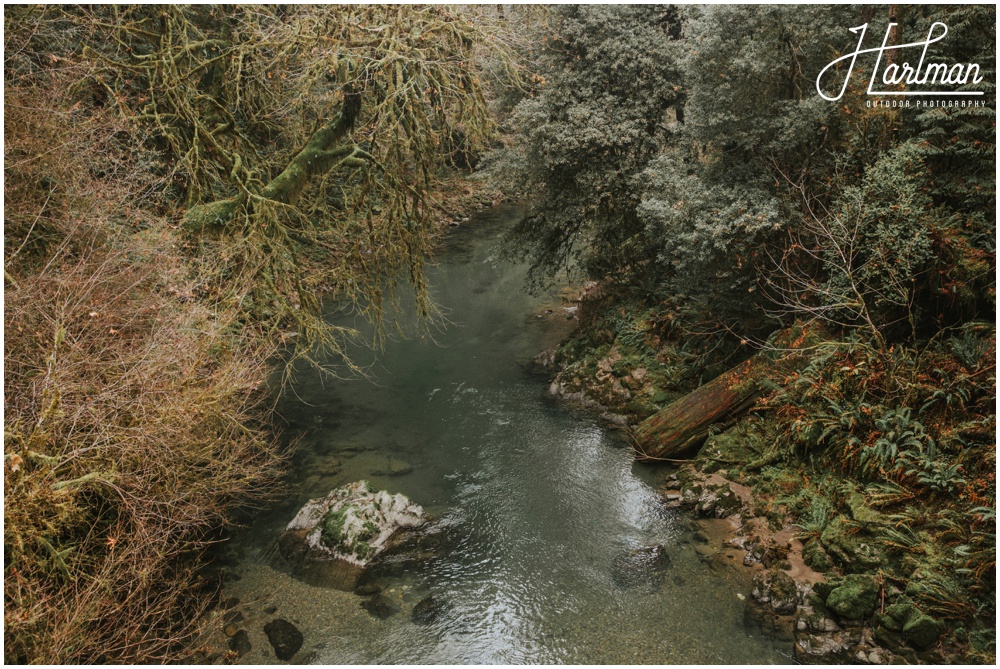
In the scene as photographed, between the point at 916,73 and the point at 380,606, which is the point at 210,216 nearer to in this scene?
the point at 380,606

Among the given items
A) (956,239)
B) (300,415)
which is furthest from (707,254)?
(300,415)

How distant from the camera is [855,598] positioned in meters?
6.46

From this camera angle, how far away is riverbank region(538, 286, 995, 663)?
239 inches

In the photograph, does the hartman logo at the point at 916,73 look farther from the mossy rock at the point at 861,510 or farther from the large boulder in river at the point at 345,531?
the large boulder in river at the point at 345,531

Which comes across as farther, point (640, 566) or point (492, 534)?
point (492, 534)

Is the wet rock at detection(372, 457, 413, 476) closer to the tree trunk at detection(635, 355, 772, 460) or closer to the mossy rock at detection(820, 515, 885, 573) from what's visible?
the tree trunk at detection(635, 355, 772, 460)

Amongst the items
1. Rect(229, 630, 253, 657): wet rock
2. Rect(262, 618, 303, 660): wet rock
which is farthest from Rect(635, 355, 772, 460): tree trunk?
Rect(229, 630, 253, 657): wet rock

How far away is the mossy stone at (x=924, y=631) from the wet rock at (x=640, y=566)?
2615 mm

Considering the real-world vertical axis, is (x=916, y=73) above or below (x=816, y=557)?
above

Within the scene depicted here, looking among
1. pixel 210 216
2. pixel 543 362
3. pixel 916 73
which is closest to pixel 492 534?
pixel 543 362

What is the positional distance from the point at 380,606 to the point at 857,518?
607 centimetres

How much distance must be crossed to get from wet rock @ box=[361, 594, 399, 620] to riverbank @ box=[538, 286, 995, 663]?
432 centimetres

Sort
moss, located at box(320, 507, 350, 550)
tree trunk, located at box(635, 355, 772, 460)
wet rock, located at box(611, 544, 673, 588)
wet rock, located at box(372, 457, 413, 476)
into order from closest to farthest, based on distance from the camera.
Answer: wet rock, located at box(611, 544, 673, 588)
moss, located at box(320, 507, 350, 550)
tree trunk, located at box(635, 355, 772, 460)
wet rock, located at box(372, 457, 413, 476)

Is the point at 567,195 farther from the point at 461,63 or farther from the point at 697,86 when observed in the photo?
the point at 461,63
